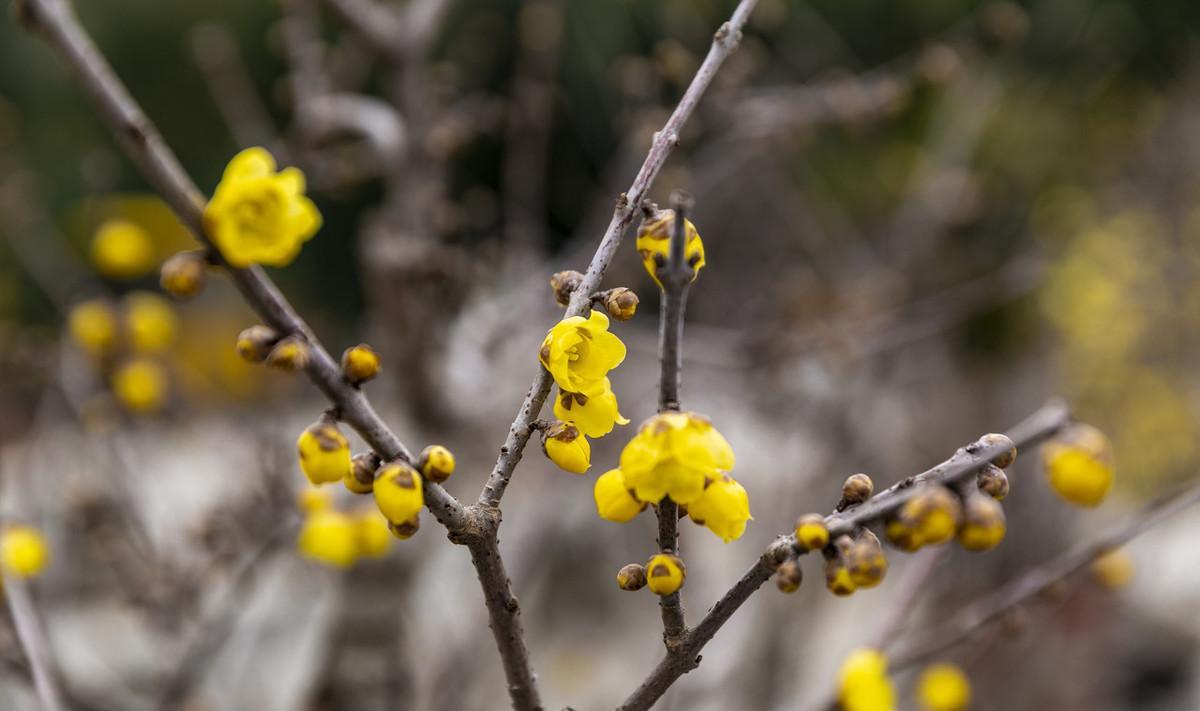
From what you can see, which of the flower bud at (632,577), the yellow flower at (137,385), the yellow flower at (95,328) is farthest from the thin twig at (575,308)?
the yellow flower at (95,328)

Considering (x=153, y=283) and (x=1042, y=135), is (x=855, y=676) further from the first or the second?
(x=153, y=283)

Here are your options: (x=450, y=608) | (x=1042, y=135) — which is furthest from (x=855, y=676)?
(x=1042, y=135)

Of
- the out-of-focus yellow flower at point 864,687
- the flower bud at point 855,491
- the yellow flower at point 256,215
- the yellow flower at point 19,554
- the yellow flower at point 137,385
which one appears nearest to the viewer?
the yellow flower at point 256,215

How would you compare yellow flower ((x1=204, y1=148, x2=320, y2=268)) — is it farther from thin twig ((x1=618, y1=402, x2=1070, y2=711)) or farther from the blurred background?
the blurred background

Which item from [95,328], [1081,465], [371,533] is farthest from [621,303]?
[95,328]

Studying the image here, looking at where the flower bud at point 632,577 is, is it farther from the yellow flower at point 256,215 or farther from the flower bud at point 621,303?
the yellow flower at point 256,215

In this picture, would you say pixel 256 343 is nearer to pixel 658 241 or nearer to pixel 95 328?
pixel 658 241

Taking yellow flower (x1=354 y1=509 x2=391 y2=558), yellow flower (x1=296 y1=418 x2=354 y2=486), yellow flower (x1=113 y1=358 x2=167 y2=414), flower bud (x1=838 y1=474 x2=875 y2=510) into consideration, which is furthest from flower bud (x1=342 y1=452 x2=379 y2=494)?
yellow flower (x1=113 y1=358 x2=167 y2=414)
